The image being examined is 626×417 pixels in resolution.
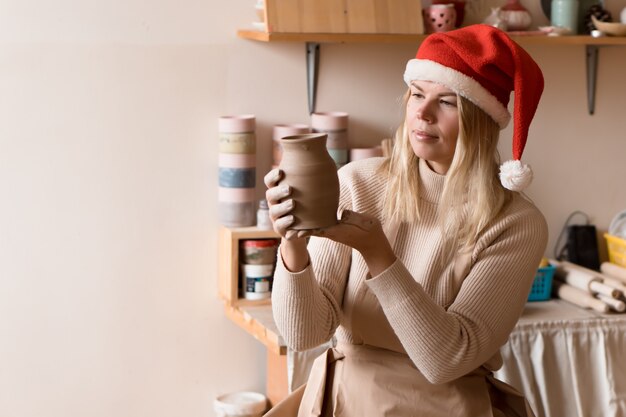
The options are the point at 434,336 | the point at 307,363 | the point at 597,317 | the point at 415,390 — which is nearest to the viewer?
the point at 434,336

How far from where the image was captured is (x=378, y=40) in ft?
8.37

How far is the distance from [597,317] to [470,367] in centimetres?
100

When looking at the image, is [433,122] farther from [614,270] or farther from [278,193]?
[614,270]

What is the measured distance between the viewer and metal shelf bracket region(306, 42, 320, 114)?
269 cm

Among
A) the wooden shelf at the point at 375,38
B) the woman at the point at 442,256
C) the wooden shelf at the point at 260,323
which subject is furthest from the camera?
the wooden shelf at the point at 375,38

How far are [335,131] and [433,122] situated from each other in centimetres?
93

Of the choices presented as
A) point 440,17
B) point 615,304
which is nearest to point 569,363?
point 615,304

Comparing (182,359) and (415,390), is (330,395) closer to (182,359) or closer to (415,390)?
(415,390)

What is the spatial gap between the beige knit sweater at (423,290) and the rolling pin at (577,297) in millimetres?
869

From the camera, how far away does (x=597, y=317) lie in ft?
8.45

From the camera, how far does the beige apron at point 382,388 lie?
5.74 feet

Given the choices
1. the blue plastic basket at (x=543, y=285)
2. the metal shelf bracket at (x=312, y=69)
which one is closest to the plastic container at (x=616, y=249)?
the blue plastic basket at (x=543, y=285)

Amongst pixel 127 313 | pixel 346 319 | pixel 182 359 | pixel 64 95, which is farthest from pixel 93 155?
pixel 346 319

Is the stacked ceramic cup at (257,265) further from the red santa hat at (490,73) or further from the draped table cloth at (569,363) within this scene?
the red santa hat at (490,73)
